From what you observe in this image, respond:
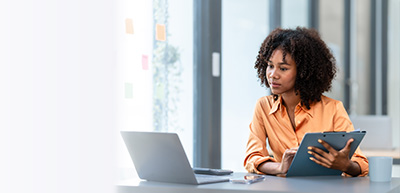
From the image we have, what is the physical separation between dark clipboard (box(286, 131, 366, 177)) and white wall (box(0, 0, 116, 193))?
0.64 meters

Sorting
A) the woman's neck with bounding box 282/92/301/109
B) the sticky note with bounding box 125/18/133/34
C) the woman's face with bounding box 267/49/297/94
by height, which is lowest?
the woman's neck with bounding box 282/92/301/109

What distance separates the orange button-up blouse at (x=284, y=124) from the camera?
240 cm

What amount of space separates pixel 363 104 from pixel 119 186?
555 cm

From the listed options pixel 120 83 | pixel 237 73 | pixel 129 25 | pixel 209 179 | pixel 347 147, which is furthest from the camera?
pixel 237 73

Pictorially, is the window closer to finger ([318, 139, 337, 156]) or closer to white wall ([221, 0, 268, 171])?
white wall ([221, 0, 268, 171])

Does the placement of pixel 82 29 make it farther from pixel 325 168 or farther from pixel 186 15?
pixel 186 15

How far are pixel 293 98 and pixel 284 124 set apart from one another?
121 mm

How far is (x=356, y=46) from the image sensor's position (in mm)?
6730

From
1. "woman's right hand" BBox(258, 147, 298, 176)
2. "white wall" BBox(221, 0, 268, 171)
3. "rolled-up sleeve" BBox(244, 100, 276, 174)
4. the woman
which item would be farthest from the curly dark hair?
"white wall" BBox(221, 0, 268, 171)

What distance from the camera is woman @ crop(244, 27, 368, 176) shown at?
2408 millimetres

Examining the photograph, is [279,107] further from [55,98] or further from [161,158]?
[55,98]

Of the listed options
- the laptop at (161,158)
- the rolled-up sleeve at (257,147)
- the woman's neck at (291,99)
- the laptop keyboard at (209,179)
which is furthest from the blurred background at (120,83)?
the woman's neck at (291,99)

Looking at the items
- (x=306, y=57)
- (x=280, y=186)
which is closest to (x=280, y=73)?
(x=306, y=57)

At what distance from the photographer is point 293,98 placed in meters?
2.49
